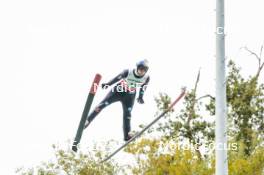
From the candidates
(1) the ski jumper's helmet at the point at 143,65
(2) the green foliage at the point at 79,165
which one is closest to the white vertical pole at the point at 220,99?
(1) the ski jumper's helmet at the point at 143,65

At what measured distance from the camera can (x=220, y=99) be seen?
8.59m

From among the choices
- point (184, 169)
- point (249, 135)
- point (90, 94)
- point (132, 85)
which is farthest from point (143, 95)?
point (249, 135)

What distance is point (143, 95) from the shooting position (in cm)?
1385

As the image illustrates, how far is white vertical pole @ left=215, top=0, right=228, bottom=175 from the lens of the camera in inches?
332

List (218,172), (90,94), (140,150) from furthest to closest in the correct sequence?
(140,150) → (90,94) → (218,172)

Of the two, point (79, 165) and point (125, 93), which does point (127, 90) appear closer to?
point (125, 93)

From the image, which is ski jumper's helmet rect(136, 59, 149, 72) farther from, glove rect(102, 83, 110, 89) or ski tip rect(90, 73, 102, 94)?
ski tip rect(90, 73, 102, 94)

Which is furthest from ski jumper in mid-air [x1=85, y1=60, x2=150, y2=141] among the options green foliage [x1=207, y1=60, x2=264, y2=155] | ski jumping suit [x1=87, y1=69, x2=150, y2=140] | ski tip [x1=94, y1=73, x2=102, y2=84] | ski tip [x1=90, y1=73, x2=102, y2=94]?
green foliage [x1=207, y1=60, x2=264, y2=155]

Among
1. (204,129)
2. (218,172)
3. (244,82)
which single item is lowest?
(218,172)

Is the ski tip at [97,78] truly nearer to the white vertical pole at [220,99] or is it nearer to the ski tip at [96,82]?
the ski tip at [96,82]

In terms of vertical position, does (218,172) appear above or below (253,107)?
below

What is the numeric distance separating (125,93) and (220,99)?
5656 millimetres

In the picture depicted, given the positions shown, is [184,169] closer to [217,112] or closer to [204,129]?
[217,112]

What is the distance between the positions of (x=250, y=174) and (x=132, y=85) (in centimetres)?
543
